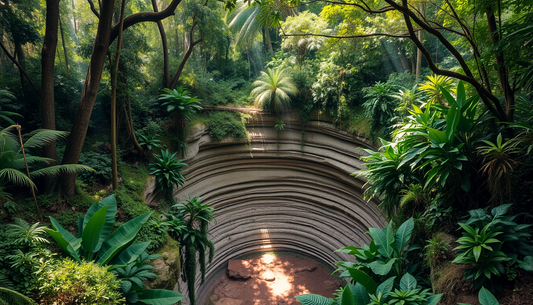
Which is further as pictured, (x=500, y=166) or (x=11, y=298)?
(x=500, y=166)

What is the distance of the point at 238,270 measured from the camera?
7859mm

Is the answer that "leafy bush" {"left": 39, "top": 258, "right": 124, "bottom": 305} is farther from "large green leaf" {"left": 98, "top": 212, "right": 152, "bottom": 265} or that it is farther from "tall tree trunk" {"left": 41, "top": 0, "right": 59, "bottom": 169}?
"tall tree trunk" {"left": 41, "top": 0, "right": 59, "bottom": 169}

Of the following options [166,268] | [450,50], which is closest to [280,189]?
[166,268]

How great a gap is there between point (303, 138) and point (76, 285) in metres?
6.42

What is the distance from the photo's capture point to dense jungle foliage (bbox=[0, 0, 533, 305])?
2.96 m

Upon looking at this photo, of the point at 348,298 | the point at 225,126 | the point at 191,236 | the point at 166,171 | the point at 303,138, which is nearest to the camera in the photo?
the point at 348,298

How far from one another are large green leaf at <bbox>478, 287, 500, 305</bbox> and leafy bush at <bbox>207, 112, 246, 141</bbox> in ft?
20.1

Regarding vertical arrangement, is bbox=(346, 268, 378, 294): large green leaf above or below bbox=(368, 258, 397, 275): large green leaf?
below

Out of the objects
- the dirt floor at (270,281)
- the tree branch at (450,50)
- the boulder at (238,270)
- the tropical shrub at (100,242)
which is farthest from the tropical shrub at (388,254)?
the boulder at (238,270)

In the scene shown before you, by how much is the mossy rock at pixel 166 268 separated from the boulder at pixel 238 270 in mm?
3606

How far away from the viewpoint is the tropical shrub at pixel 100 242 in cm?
356

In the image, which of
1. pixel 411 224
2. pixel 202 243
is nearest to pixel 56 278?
pixel 202 243

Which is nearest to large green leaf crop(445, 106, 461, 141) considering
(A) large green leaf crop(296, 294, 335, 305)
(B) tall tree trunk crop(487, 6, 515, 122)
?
(B) tall tree trunk crop(487, 6, 515, 122)

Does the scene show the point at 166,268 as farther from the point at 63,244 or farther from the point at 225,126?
the point at 225,126
